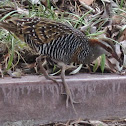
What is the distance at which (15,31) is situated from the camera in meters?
3.53

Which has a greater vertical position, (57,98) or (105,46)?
(105,46)

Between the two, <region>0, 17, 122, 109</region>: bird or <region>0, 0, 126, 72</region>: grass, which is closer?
<region>0, 17, 122, 109</region>: bird

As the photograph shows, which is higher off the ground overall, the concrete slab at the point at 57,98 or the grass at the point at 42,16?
the grass at the point at 42,16

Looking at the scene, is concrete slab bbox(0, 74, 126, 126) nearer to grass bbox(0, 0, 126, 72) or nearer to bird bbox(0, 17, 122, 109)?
bird bbox(0, 17, 122, 109)

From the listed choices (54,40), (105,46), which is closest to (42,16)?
(54,40)

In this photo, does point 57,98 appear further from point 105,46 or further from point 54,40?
point 105,46

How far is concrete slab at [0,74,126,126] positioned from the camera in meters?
3.35

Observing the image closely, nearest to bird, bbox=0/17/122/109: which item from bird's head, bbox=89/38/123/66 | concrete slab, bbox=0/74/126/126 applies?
bird's head, bbox=89/38/123/66

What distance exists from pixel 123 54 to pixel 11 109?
1838 mm

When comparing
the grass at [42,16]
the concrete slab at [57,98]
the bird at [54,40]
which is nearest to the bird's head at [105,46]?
the bird at [54,40]

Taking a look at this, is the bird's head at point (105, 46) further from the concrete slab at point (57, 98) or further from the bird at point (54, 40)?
the concrete slab at point (57, 98)

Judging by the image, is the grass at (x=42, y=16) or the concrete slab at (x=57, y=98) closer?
the concrete slab at (x=57, y=98)

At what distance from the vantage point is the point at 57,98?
3.48m

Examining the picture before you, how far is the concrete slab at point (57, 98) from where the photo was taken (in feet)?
11.0
